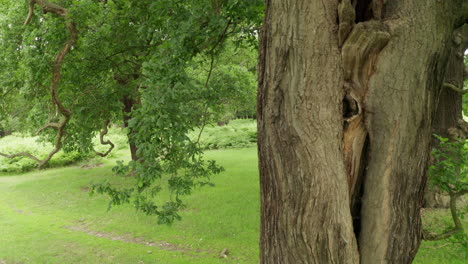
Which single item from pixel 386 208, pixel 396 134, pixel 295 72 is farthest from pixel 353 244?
pixel 295 72

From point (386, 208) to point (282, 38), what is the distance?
1475 mm

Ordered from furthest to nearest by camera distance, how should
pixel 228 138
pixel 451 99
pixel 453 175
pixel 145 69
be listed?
pixel 228 138
pixel 451 99
pixel 145 69
pixel 453 175

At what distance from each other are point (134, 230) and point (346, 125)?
713 centimetres

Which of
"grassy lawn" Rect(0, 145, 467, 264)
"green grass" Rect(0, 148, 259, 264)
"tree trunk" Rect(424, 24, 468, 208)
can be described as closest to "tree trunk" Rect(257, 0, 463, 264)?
"grassy lawn" Rect(0, 145, 467, 264)

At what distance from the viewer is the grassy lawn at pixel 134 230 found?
270 inches

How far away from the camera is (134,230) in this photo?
28.6 ft

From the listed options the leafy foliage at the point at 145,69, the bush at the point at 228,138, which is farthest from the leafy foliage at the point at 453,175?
the bush at the point at 228,138

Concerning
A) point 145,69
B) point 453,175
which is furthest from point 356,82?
point 145,69

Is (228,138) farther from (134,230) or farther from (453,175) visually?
(453,175)

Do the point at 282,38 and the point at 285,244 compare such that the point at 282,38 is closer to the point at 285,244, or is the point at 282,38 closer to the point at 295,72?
the point at 295,72

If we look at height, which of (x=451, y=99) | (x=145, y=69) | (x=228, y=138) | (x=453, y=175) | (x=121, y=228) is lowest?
(x=121, y=228)

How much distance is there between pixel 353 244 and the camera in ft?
8.75

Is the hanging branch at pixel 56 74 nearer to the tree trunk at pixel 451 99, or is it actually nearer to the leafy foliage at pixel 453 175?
the leafy foliage at pixel 453 175

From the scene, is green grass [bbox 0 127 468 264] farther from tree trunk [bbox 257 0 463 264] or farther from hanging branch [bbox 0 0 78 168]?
hanging branch [bbox 0 0 78 168]
